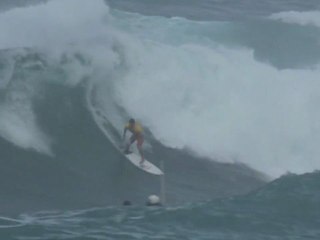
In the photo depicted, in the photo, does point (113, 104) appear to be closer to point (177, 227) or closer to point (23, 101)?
point (23, 101)

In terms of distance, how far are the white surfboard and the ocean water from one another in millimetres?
196

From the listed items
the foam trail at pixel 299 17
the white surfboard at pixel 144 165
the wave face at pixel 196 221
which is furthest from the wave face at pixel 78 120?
the foam trail at pixel 299 17

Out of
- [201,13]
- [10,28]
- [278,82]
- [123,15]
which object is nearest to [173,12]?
[201,13]

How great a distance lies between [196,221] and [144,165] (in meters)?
5.48

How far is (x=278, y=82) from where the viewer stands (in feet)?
97.6

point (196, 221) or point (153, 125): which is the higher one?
point (153, 125)

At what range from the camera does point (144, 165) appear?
2409 cm

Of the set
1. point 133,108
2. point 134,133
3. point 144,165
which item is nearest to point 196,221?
point 144,165

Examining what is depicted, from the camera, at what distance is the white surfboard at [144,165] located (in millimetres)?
23984

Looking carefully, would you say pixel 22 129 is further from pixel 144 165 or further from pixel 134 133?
pixel 144 165

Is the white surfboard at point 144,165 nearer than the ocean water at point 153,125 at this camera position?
No

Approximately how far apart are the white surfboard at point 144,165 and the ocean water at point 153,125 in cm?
20

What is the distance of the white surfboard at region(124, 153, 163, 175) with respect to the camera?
2398 cm

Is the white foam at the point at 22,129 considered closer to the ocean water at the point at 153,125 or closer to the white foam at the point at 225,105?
the ocean water at the point at 153,125
